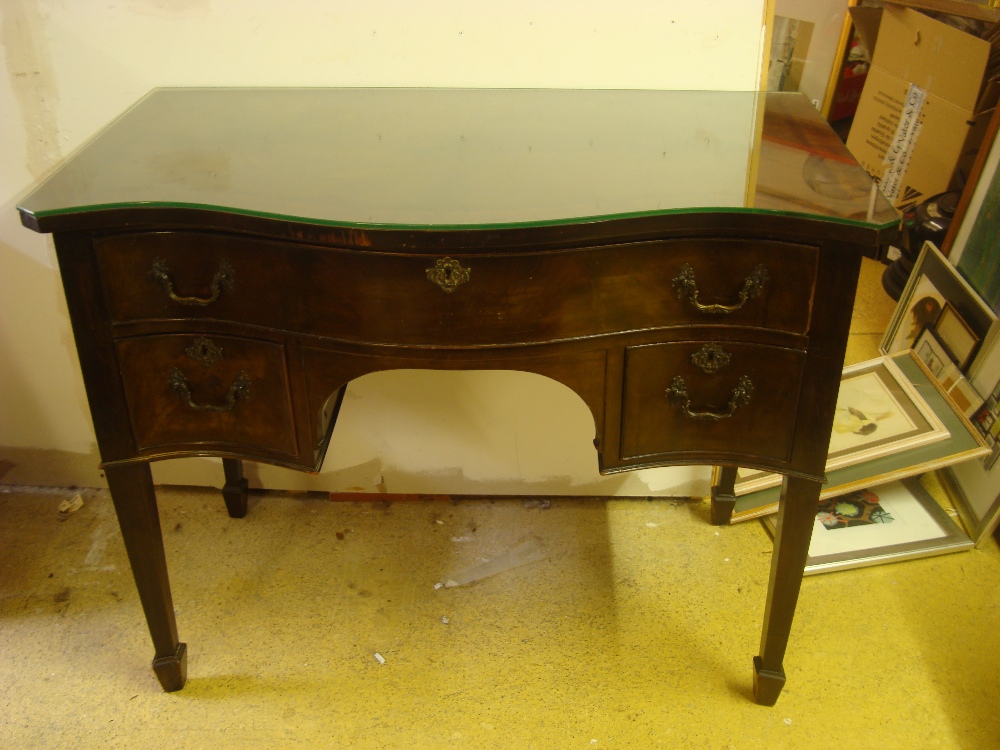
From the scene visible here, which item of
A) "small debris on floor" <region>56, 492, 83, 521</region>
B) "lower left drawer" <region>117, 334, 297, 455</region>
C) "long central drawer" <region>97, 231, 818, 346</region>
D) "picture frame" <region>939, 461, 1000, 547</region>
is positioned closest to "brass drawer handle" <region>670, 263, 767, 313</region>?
"long central drawer" <region>97, 231, 818, 346</region>

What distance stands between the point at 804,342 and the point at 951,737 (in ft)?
2.39

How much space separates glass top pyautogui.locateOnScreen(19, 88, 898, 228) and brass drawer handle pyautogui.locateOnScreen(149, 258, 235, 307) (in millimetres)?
80

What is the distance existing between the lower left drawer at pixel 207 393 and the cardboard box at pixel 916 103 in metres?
2.21

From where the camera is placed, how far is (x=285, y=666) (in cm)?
145

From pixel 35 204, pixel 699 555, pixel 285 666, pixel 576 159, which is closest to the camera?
pixel 35 204

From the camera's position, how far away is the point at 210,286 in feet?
3.54

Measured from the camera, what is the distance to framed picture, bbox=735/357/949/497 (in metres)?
1.75

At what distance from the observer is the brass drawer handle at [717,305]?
103 centimetres

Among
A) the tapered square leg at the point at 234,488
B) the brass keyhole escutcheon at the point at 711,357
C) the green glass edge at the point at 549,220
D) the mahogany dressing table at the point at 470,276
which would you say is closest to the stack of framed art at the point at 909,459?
the mahogany dressing table at the point at 470,276

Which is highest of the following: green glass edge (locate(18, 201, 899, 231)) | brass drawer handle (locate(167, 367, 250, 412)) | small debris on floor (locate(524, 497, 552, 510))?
green glass edge (locate(18, 201, 899, 231))

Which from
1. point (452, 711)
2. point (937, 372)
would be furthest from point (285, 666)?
point (937, 372)

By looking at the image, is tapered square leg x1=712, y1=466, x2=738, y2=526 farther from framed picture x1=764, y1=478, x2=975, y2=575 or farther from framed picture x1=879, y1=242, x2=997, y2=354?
framed picture x1=879, y1=242, x2=997, y2=354

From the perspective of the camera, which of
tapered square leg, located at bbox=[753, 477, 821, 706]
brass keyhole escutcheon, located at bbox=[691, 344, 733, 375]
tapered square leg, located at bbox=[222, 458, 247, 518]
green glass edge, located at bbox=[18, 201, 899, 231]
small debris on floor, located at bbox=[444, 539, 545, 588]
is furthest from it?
tapered square leg, located at bbox=[222, 458, 247, 518]

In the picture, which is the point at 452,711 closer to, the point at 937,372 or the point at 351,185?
the point at 351,185
